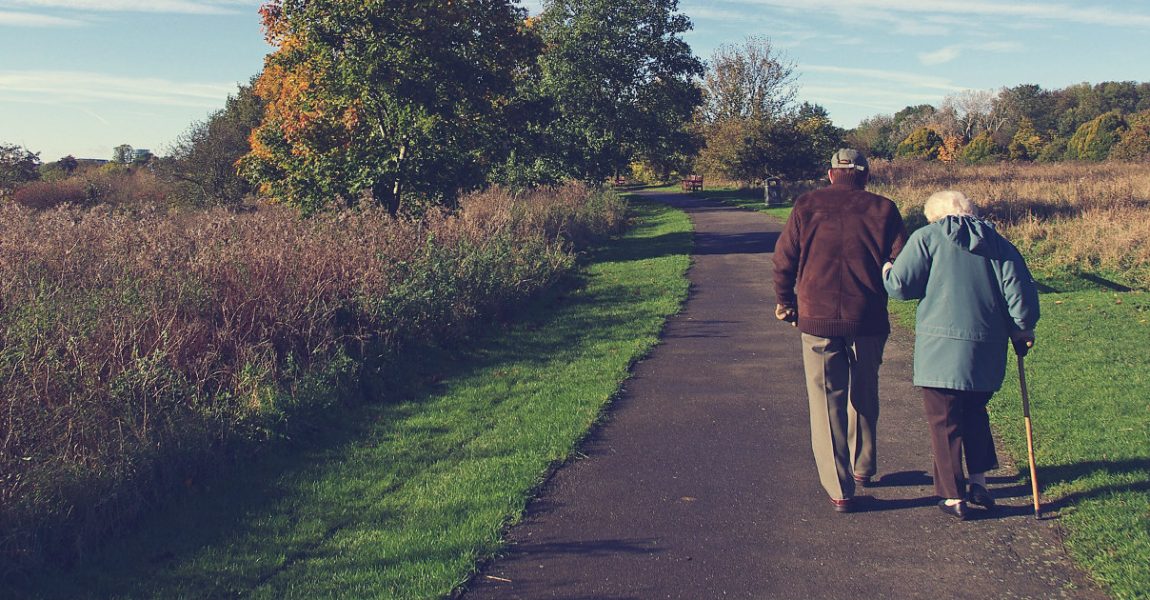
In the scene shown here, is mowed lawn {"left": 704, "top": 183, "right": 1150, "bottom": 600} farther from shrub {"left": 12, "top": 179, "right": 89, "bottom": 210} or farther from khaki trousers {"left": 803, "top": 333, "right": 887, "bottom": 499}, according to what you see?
shrub {"left": 12, "top": 179, "right": 89, "bottom": 210}

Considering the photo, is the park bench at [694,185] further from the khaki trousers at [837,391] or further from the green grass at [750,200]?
the khaki trousers at [837,391]

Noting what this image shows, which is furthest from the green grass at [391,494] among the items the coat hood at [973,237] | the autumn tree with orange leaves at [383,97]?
the autumn tree with orange leaves at [383,97]

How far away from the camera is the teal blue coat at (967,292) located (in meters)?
5.04

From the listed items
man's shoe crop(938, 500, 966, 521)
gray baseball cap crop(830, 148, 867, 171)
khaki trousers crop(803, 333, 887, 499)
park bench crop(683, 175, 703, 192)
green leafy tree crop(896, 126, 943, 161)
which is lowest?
man's shoe crop(938, 500, 966, 521)

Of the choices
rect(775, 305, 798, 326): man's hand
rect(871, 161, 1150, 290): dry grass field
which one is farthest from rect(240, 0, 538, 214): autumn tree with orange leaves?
rect(775, 305, 798, 326): man's hand

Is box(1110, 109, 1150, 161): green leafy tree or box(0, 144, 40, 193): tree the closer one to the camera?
box(0, 144, 40, 193): tree

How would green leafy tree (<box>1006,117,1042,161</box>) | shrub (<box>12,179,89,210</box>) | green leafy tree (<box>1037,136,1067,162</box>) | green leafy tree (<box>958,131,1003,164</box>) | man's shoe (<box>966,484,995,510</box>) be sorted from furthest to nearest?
green leafy tree (<box>1006,117,1042,161</box>) < green leafy tree (<box>958,131,1003,164</box>) < green leafy tree (<box>1037,136,1067,162</box>) < shrub (<box>12,179,89,210</box>) < man's shoe (<box>966,484,995,510</box>)

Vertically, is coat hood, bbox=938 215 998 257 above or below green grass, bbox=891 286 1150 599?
above

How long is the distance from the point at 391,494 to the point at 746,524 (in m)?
2.33

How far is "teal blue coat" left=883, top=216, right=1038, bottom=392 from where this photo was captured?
5.04 meters

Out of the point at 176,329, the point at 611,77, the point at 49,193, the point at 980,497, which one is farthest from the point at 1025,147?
the point at 176,329

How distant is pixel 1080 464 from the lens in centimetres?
595

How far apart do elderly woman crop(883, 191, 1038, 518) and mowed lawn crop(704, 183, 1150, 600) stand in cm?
66

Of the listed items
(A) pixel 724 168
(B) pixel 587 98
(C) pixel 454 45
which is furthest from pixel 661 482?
(A) pixel 724 168
